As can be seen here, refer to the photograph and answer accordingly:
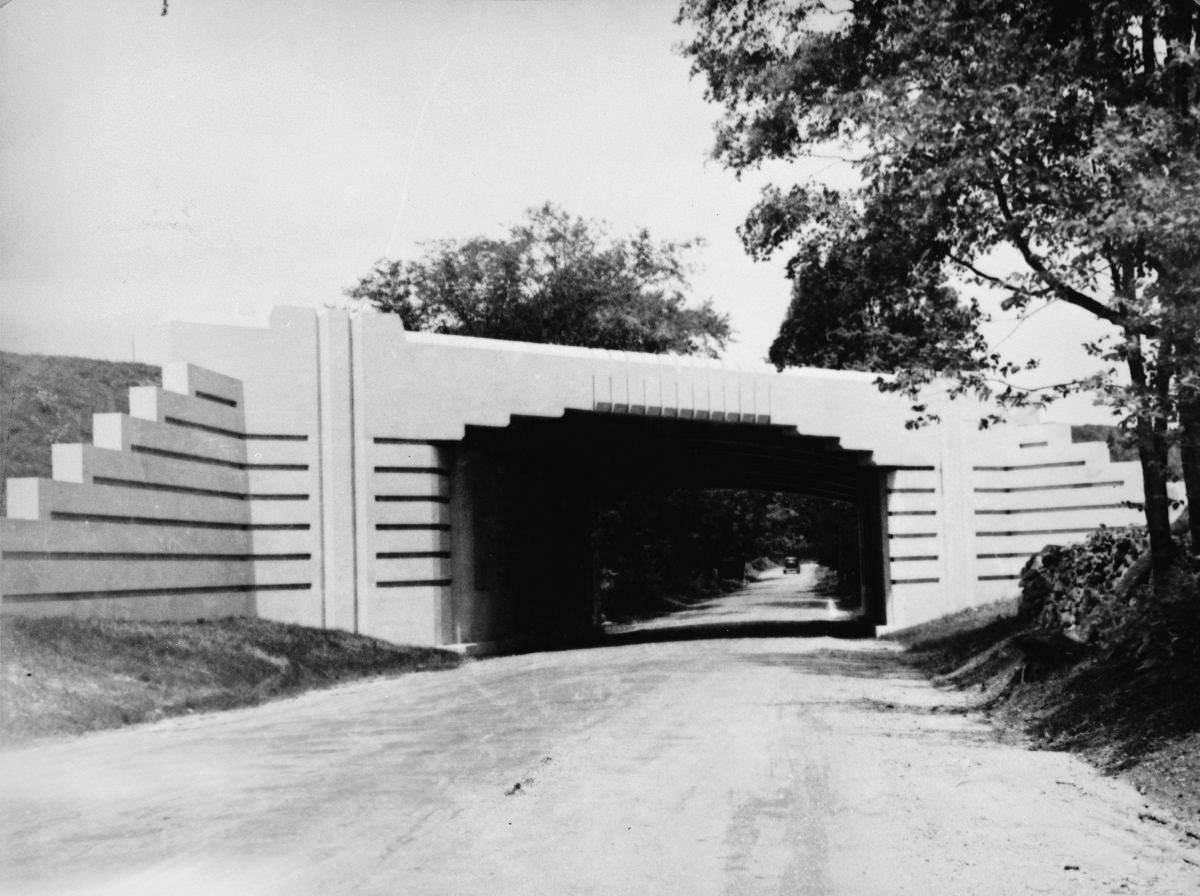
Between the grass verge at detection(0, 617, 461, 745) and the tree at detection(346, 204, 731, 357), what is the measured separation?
54.9 ft

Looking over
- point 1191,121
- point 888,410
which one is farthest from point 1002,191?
point 888,410

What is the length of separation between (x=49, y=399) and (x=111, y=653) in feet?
19.6

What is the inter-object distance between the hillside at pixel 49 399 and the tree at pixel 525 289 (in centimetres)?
1323

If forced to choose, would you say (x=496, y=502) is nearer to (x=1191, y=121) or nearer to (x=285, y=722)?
(x=285, y=722)

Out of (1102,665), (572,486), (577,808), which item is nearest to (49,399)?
(577,808)

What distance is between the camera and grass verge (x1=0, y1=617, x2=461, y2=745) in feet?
40.0

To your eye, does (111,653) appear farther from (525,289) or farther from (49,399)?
(525,289)

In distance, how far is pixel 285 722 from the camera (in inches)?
502

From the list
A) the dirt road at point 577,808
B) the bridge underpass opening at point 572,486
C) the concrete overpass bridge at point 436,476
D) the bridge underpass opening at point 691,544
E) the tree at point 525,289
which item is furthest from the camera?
the bridge underpass opening at point 691,544

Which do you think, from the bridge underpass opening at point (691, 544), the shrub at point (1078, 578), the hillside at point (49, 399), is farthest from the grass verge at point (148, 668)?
the bridge underpass opening at point (691, 544)

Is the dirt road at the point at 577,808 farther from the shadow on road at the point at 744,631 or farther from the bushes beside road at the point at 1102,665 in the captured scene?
the shadow on road at the point at 744,631

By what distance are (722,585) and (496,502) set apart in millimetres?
46837

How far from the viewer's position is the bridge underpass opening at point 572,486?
23.5m

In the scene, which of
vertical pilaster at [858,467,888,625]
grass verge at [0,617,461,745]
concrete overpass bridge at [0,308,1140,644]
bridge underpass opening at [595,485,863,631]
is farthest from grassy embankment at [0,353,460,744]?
bridge underpass opening at [595,485,863,631]
